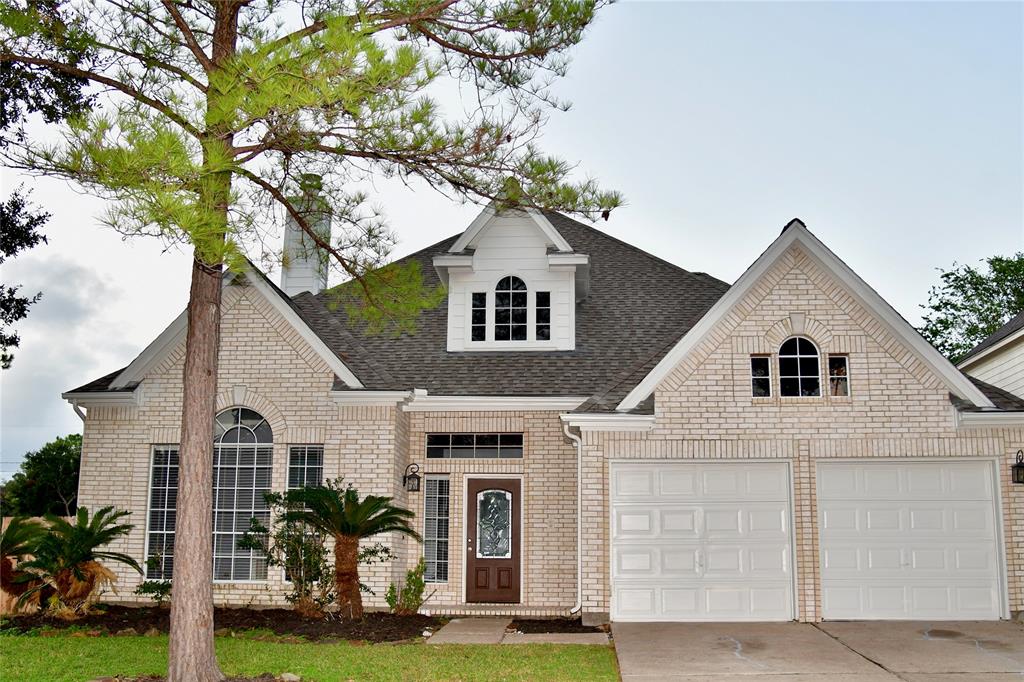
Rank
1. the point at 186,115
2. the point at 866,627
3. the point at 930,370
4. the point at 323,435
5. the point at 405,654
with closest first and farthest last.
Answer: the point at 186,115
the point at 405,654
the point at 866,627
the point at 930,370
the point at 323,435

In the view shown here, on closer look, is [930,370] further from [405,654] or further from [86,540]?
[86,540]

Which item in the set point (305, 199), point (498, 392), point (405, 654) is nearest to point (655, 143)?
point (498, 392)

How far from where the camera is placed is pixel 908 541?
13.1 meters

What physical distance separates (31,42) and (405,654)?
741cm

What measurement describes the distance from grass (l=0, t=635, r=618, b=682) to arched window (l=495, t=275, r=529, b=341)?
6.91m

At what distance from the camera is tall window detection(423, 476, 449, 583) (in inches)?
603

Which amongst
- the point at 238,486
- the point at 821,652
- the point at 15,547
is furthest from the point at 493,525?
the point at 15,547

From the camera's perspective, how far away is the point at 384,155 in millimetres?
9594

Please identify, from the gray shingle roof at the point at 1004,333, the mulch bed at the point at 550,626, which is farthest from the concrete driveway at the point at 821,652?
the gray shingle roof at the point at 1004,333

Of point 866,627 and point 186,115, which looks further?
point 866,627

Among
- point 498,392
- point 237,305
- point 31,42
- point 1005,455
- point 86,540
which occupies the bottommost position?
point 86,540

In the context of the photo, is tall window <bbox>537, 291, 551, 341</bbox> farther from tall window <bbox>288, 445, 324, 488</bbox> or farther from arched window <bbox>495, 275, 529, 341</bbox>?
tall window <bbox>288, 445, 324, 488</bbox>

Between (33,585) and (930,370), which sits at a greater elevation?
(930,370)

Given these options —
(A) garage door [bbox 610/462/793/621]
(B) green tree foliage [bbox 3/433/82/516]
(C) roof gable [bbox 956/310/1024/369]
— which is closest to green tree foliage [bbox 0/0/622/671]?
(A) garage door [bbox 610/462/793/621]
